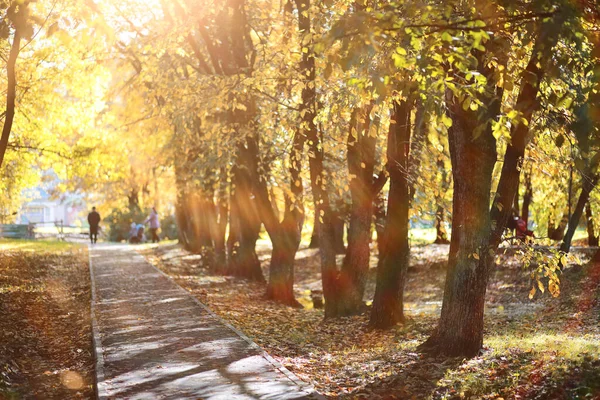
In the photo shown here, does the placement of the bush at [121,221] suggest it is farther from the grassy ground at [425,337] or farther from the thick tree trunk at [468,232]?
the thick tree trunk at [468,232]

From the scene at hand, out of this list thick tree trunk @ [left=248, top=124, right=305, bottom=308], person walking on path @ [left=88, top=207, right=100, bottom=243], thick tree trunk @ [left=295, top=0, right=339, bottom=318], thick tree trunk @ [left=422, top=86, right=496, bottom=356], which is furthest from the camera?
person walking on path @ [left=88, top=207, right=100, bottom=243]

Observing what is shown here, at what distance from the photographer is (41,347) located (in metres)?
12.1

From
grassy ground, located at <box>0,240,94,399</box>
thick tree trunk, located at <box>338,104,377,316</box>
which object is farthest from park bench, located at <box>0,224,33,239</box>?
thick tree trunk, located at <box>338,104,377,316</box>

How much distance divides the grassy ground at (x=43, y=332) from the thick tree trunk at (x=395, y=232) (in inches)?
207

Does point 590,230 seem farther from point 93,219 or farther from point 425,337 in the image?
point 93,219

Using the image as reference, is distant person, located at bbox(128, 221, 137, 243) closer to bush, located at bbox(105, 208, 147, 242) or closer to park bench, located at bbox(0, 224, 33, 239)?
bush, located at bbox(105, 208, 147, 242)

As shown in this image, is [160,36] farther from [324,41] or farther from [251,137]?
[324,41]

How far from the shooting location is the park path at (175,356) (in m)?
8.52

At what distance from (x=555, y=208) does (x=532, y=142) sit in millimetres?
12412

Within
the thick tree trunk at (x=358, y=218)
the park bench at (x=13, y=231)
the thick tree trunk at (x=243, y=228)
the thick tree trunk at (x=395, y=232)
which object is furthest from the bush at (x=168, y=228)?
the thick tree trunk at (x=395, y=232)

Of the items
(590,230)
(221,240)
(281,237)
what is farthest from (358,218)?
(221,240)

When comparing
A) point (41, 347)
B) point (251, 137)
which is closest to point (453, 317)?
point (41, 347)

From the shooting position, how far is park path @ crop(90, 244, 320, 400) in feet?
28.0

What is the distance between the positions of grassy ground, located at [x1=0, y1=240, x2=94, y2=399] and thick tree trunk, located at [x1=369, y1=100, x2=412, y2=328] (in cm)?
526
